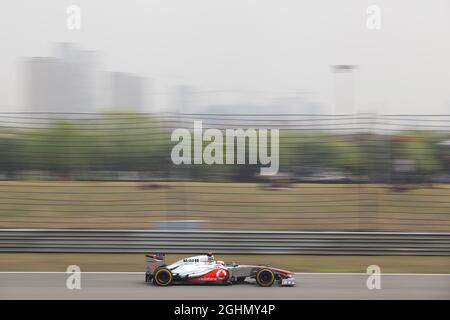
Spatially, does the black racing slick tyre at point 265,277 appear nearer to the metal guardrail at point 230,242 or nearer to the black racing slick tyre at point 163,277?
the metal guardrail at point 230,242

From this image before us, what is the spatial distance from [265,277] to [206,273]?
1.14ft

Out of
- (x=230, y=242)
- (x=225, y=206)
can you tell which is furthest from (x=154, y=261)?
(x=225, y=206)

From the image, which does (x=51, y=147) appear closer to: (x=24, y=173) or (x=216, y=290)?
(x=24, y=173)

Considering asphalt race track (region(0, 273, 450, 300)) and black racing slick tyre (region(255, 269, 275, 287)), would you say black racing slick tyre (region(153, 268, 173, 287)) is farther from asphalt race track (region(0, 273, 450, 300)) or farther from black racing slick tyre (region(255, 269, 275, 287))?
black racing slick tyre (region(255, 269, 275, 287))

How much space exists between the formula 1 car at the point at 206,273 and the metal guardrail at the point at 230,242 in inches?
5.2

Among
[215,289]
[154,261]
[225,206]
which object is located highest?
[225,206]

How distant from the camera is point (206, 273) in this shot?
337cm

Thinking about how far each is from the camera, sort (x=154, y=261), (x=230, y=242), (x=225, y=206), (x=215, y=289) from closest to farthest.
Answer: (x=215, y=289) < (x=154, y=261) < (x=230, y=242) < (x=225, y=206)

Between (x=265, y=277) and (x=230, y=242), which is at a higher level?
(x=230, y=242)

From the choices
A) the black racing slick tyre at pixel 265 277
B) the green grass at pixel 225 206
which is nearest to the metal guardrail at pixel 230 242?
the green grass at pixel 225 206

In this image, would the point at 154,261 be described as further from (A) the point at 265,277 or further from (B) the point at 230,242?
(A) the point at 265,277

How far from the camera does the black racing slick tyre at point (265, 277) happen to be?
11.1ft

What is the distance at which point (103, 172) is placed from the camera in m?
4.14

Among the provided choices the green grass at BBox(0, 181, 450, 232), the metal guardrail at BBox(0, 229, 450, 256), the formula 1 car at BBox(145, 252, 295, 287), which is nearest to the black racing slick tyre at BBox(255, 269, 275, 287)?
the formula 1 car at BBox(145, 252, 295, 287)
